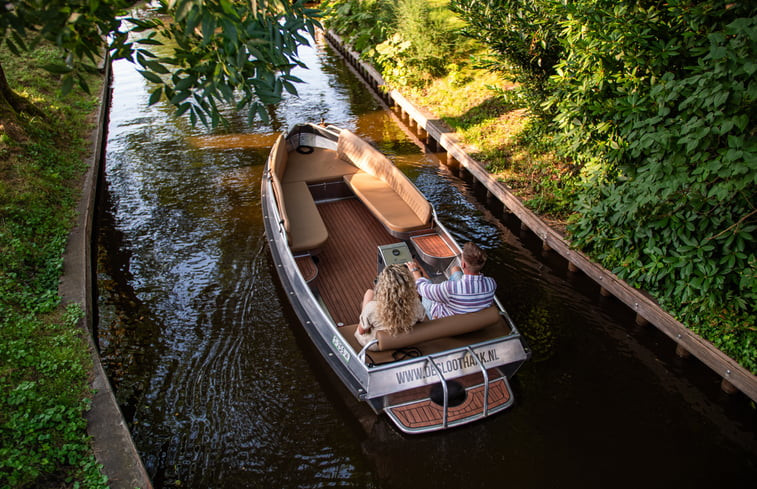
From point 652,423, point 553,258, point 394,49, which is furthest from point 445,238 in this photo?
point 394,49

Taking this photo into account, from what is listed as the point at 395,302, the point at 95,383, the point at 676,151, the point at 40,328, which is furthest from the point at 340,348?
the point at 676,151

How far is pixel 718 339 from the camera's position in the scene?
19.6 ft

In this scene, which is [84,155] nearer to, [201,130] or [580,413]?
[201,130]

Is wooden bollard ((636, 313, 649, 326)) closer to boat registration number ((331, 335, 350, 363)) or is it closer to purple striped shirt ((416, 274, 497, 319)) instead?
purple striped shirt ((416, 274, 497, 319))

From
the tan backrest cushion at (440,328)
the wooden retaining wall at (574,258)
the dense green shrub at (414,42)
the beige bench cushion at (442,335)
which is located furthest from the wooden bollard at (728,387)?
the dense green shrub at (414,42)

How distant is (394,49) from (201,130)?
5940 mm

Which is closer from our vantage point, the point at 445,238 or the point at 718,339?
the point at 718,339

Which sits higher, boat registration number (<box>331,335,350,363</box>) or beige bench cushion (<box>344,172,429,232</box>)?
beige bench cushion (<box>344,172,429,232</box>)

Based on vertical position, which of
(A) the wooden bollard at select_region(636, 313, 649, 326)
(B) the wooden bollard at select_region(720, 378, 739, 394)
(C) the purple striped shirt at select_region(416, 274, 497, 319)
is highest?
(C) the purple striped shirt at select_region(416, 274, 497, 319)

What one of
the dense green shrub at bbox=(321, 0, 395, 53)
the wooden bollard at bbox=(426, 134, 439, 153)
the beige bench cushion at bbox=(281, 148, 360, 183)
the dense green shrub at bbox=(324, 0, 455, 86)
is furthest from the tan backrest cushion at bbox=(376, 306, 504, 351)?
the dense green shrub at bbox=(321, 0, 395, 53)

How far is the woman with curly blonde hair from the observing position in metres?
4.97

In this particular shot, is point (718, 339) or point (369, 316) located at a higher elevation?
point (369, 316)

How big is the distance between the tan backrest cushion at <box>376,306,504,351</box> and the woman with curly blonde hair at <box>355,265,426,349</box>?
7 centimetres

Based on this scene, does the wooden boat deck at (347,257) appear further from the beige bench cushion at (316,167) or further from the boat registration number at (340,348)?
the boat registration number at (340,348)
